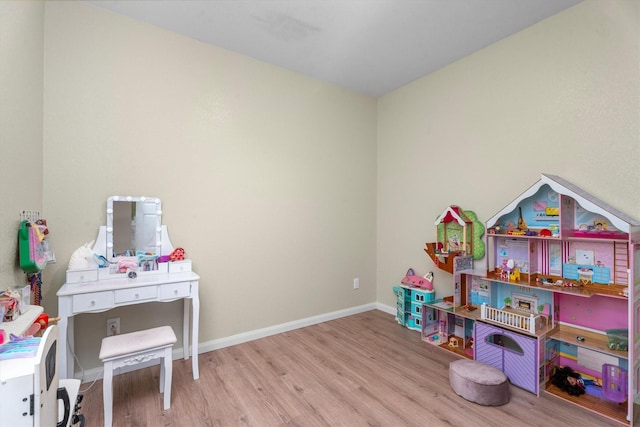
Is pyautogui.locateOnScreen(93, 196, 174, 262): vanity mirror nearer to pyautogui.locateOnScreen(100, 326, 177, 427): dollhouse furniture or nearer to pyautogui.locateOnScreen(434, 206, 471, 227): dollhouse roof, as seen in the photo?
pyautogui.locateOnScreen(100, 326, 177, 427): dollhouse furniture

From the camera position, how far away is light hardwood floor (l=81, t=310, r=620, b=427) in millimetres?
1738

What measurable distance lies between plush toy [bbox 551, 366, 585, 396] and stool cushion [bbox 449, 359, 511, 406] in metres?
0.39

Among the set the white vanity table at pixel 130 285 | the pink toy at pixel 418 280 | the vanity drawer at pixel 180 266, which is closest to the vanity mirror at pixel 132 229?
the white vanity table at pixel 130 285

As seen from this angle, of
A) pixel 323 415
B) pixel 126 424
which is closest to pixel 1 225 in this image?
pixel 126 424

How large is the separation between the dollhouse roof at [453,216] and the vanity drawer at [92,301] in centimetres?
269

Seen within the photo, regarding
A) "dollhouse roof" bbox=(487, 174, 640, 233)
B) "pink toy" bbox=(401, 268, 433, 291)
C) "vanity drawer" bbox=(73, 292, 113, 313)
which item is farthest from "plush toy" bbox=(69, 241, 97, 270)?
"dollhouse roof" bbox=(487, 174, 640, 233)

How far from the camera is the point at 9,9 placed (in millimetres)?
1442

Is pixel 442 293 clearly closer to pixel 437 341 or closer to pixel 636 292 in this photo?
pixel 437 341

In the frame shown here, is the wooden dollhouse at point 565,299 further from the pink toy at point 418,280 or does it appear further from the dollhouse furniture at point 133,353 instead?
the dollhouse furniture at point 133,353

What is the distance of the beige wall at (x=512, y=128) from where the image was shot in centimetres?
195

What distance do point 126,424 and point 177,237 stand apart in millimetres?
1264

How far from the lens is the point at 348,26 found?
2342mm

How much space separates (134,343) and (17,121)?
4.47 feet

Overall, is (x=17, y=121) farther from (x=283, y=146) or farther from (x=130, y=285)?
(x=283, y=146)
